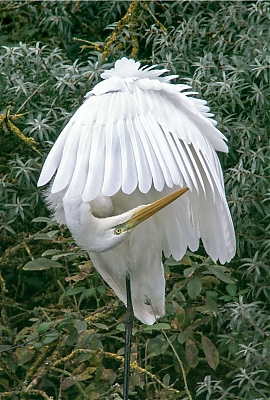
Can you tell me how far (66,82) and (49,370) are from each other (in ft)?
3.73

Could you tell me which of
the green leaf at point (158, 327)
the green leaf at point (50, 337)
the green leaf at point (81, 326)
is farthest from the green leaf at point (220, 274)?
the green leaf at point (50, 337)

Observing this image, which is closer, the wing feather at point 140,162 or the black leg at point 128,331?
the wing feather at point 140,162

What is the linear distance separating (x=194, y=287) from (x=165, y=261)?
26 cm

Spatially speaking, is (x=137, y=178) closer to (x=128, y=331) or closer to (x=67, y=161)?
(x=67, y=161)

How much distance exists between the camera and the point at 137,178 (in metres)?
2.23

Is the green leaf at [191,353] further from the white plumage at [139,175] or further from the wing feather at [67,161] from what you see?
the wing feather at [67,161]

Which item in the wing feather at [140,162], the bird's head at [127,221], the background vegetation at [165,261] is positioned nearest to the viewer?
the wing feather at [140,162]

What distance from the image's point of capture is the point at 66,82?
3.30 metres

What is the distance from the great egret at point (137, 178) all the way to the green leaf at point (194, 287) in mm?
127

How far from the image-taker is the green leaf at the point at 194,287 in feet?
9.49

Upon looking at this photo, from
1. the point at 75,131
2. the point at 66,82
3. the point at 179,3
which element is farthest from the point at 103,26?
the point at 75,131

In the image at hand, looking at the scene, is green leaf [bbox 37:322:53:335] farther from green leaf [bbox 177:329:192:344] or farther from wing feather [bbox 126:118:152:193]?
wing feather [bbox 126:118:152:193]

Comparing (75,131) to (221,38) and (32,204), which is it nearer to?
(32,204)

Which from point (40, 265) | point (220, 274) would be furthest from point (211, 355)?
point (40, 265)
